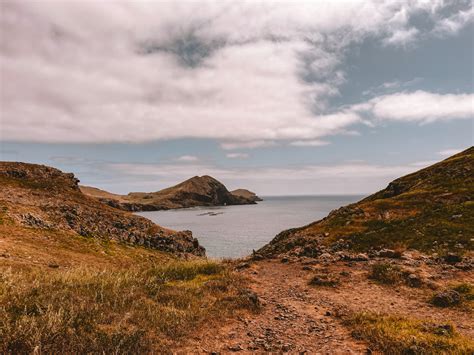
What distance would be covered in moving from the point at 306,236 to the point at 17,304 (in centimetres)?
2877

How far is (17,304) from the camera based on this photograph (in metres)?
9.20

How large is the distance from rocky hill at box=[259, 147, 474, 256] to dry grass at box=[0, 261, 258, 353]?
52.2 feet

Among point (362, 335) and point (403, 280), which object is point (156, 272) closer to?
point (362, 335)

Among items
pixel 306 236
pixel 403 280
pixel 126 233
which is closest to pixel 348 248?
pixel 306 236

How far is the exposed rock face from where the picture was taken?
1348 inches

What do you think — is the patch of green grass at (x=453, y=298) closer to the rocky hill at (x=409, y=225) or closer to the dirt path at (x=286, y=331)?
the dirt path at (x=286, y=331)

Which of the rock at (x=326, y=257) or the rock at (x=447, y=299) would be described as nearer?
the rock at (x=447, y=299)

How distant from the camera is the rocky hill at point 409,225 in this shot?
78.3ft

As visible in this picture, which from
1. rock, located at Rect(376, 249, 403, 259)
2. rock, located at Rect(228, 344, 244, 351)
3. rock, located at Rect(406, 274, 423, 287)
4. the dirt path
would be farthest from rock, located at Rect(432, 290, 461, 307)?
rock, located at Rect(228, 344, 244, 351)

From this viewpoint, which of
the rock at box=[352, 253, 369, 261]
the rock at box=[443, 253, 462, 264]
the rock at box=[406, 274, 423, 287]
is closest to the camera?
the rock at box=[406, 274, 423, 287]

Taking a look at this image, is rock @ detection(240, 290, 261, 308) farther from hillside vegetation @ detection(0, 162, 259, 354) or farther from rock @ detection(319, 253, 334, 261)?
rock @ detection(319, 253, 334, 261)

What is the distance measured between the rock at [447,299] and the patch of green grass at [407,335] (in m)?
3.48

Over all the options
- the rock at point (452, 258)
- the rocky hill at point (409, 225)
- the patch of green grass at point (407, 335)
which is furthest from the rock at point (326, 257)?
the patch of green grass at point (407, 335)

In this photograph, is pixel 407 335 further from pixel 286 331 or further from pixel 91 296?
pixel 91 296
